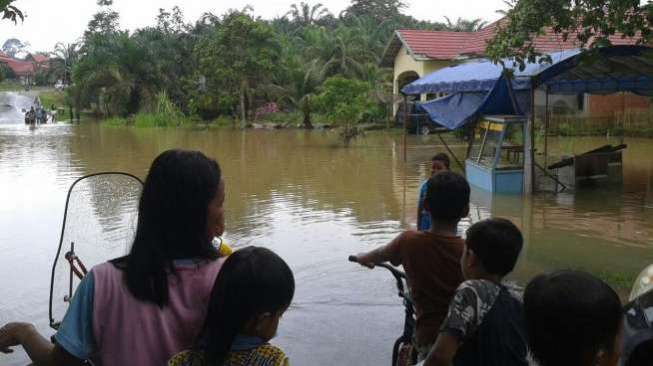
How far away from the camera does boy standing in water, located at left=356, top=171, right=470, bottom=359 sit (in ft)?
8.85

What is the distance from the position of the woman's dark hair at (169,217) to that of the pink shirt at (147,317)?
3 cm

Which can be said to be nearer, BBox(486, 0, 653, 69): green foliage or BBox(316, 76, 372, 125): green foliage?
BBox(486, 0, 653, 69): green foliage

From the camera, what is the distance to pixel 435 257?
2699 millimetres

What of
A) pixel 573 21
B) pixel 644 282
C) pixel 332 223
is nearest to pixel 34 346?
pixel 644 282

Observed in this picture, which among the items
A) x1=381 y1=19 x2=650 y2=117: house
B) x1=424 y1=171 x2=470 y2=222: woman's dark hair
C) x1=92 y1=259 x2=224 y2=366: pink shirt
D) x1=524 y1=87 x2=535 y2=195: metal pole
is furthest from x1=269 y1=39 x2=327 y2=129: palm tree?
x1=92 y1=259 x2=224 y2=366: pink shirt

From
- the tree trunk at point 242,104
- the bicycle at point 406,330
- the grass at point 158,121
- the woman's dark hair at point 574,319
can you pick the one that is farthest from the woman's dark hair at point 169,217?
the grass at point 158,121

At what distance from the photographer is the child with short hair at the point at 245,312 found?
172cm

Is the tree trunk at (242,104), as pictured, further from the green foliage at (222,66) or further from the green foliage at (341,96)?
the green foliage at (341,96)

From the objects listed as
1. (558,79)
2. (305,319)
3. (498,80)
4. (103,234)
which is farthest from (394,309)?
(558,79)

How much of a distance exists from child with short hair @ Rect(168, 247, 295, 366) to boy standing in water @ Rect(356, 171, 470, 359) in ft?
3.43

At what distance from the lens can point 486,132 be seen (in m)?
12.5

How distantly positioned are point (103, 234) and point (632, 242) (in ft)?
22.1

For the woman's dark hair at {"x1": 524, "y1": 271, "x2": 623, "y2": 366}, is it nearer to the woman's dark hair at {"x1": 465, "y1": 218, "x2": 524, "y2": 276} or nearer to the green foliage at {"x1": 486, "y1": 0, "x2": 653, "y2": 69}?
the woman's dark hair at {"x1": 465, "y1": 218, "x2": 524, "y2": 276}

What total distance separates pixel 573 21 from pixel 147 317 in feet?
19.6
